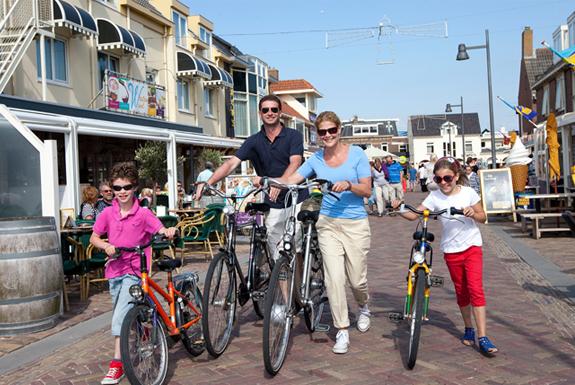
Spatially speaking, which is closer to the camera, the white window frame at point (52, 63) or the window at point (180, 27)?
the white window frame at point (52, 63)

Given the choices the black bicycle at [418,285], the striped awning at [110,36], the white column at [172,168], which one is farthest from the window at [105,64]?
the black bicycle at [418,285]

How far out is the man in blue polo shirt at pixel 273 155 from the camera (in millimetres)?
5207

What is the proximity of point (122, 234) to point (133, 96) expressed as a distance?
15.5m

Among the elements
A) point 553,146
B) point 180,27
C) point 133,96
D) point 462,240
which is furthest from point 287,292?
point 180,27

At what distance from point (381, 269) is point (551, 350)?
4379 millimetres

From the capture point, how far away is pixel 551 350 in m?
4.66

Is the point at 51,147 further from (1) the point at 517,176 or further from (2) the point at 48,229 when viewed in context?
(1) the point at 517,176

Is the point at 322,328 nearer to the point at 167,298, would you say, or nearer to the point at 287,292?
the point at 287,292

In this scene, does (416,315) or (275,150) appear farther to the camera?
(275,150)

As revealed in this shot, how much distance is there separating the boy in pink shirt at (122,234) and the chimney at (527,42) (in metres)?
47.0

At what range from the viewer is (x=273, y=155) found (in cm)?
539

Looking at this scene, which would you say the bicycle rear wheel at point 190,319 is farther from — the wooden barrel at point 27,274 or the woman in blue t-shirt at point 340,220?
the wooden barrel at point 27,274

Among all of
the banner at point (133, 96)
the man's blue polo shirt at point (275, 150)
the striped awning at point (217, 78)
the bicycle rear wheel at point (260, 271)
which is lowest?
the bicycle rear wheel at point (260, 271)

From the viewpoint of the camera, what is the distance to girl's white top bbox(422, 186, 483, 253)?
4.60m
